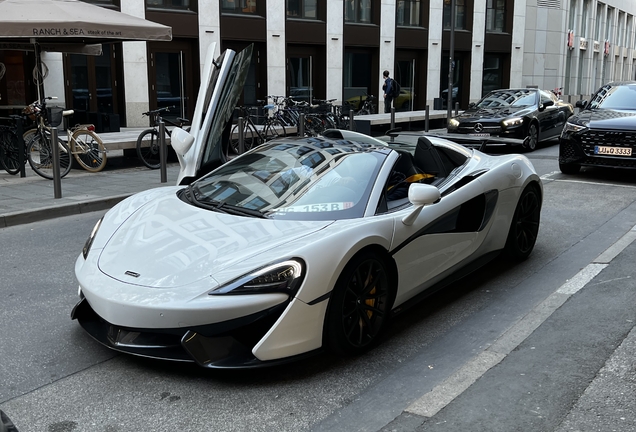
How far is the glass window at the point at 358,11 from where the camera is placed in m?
25.3

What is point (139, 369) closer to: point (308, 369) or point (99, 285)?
point (99, 285)

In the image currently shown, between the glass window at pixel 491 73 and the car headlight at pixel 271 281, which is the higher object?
the glass window at pixel 491 73

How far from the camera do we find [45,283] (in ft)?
18.9

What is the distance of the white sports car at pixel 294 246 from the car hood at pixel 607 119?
17.7 feet

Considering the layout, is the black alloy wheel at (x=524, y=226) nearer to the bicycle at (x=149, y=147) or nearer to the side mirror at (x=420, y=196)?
the side mirror at (x=420, y=196)

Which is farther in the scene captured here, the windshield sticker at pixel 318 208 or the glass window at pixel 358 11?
the glass window at pixel 358 11

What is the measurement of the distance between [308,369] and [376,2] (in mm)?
24041

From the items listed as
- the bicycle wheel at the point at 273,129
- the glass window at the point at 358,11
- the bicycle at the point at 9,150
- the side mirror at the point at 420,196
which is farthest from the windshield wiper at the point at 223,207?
the glass window at the point at 358,11

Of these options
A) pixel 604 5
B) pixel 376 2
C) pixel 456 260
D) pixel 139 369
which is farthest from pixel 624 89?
pixel 604 5

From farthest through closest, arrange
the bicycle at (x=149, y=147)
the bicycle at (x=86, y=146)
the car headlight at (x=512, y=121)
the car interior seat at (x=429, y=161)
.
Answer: the car headlight at (x=512, y=121)
the bicycle at (x=149, y=147)
the bicycle at (x=86, y=146)
the car interior seat at (x=429, y=161)

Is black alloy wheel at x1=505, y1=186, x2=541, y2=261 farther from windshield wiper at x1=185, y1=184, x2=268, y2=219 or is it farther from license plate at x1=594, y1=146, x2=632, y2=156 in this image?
license plate at x1=594, y1=146, x2=632, y2=156

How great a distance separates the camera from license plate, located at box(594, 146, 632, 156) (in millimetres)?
10555

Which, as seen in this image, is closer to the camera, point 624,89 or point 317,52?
point 624,89

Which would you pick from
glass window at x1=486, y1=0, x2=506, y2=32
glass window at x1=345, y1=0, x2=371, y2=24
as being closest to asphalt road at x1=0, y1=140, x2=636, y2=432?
glass window at x1=345, y1=0, x2=371, y2=24
